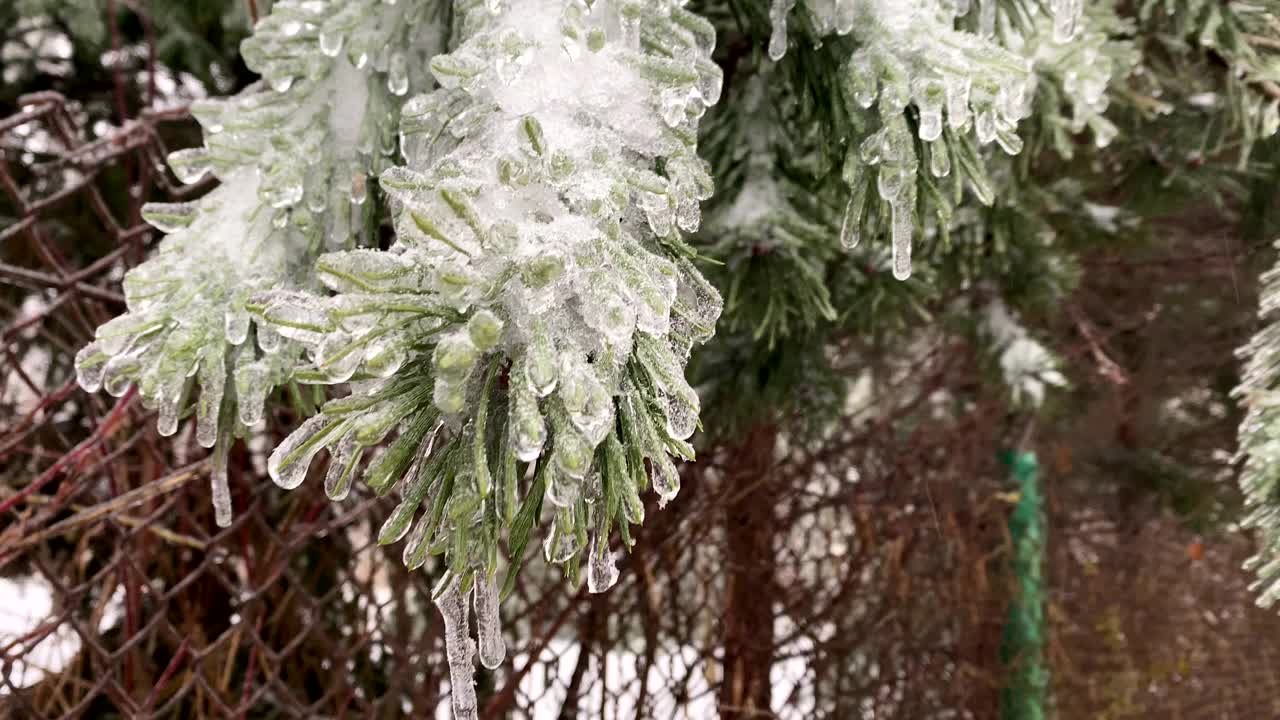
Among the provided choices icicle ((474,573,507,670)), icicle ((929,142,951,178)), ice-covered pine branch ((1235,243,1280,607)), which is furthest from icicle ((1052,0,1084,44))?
icicle ((474,573,507,670))

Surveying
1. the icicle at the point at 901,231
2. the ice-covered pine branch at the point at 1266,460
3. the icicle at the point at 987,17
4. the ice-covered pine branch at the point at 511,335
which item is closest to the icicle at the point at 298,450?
the ice-covered pine branch at the point at 511,335

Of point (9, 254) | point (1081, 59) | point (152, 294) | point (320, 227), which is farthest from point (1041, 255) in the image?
point (9, 254)

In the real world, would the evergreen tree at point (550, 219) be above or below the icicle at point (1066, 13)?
below

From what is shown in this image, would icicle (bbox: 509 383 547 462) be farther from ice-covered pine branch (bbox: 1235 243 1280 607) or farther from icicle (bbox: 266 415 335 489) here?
ice-covered pine branch (bbox: 1235 243 1280 607)

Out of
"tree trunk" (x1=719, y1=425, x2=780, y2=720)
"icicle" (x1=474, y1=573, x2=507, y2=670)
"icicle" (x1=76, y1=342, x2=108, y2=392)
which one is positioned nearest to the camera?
"icicle" (x1=474, y1=573, x2=507, y2=670)

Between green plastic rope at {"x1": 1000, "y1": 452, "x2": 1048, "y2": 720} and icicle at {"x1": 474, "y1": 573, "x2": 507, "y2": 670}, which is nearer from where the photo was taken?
icicle at {"x1": 474, "y1": 573, "x2": 507, "y2": 670}

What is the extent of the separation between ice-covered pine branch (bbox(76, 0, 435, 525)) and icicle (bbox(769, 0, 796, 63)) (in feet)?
1.26

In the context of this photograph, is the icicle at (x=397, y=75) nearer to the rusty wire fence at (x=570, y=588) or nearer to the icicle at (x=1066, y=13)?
the rusty wire fence at (x=570, y=588)

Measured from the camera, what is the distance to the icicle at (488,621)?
0.70 meters

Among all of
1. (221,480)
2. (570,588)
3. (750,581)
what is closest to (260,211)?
(221,480)

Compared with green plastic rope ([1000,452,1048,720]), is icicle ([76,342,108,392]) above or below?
above

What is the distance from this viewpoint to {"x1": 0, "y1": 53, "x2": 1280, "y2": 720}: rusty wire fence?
4.78ft

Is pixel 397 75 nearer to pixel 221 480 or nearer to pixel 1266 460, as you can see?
pixel 221 480

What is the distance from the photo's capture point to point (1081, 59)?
1221 millimetres
